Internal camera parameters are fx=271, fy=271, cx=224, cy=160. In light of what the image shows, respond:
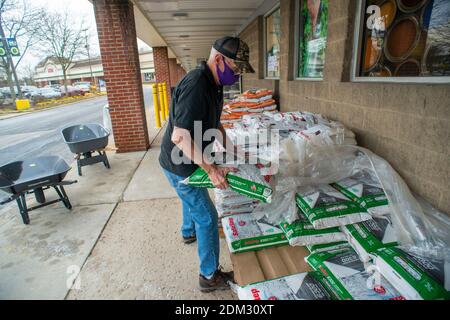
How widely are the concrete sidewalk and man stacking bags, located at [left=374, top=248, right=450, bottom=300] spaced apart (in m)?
1.09

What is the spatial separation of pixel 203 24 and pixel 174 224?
6.12 meters

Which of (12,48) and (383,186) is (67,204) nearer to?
(383,186)

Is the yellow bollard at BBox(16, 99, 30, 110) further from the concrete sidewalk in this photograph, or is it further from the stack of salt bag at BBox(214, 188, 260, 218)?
the stack of salt bag at BBox(214, 188, 260, 218)

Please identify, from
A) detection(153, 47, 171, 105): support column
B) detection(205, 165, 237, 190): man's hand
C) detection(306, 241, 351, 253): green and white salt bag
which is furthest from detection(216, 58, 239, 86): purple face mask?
detection(153, 47, 171, 105): support column

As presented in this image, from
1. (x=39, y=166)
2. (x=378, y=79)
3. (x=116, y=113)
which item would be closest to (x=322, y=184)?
(x=378, y=79)

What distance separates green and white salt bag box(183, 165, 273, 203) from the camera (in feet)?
5.80

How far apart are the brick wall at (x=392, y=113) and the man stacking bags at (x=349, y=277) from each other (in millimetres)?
800

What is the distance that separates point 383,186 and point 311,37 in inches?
108

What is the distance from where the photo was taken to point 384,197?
1.91 m

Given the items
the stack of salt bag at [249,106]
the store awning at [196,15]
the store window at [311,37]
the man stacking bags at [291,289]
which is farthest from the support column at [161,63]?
the man stacking bags at [291,289]

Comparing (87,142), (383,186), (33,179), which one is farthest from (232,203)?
(87,142)

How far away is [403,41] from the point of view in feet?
7.57

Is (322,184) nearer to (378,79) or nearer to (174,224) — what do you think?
(378,79)

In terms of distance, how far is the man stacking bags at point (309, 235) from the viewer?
6.02 ft
